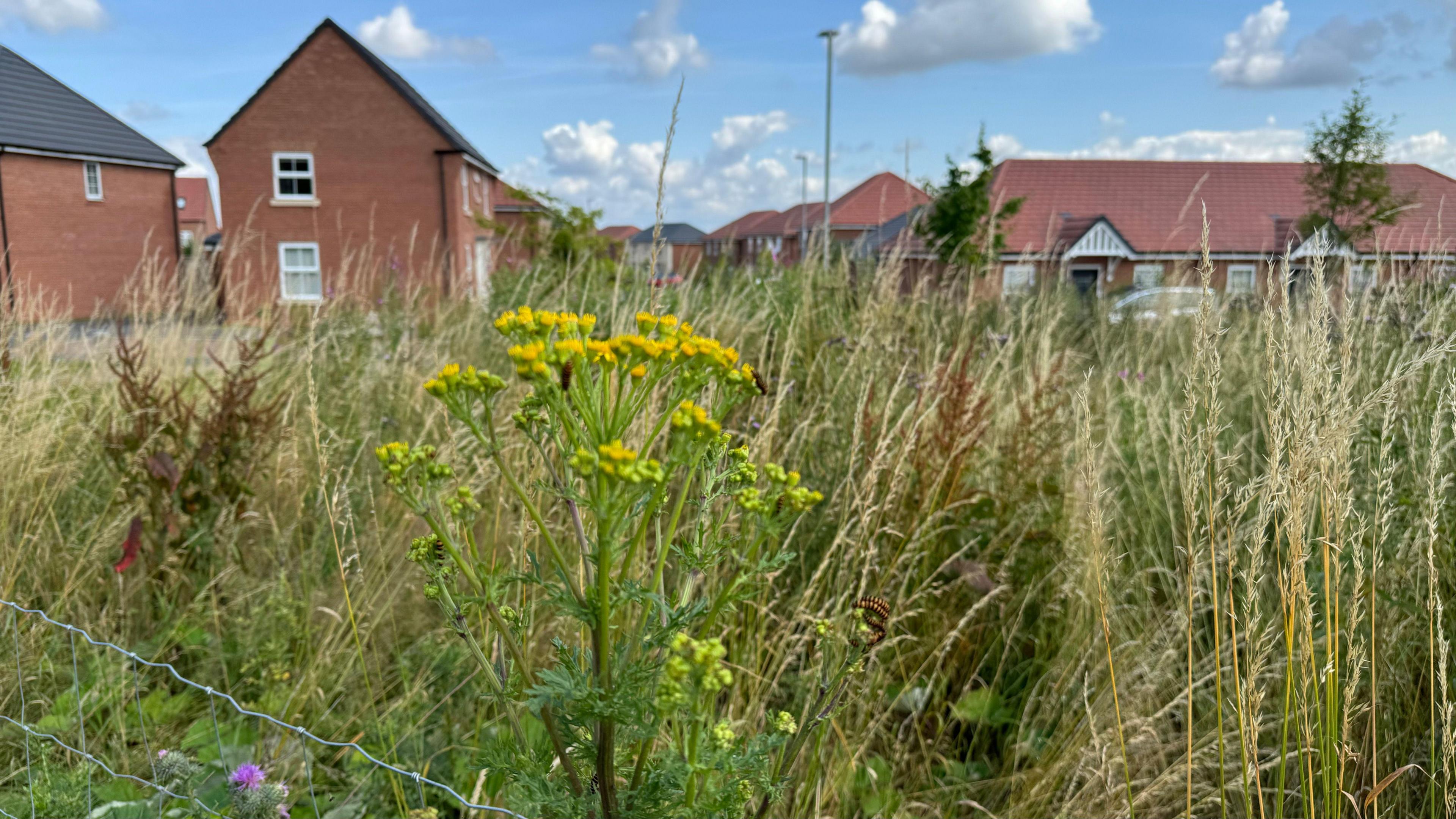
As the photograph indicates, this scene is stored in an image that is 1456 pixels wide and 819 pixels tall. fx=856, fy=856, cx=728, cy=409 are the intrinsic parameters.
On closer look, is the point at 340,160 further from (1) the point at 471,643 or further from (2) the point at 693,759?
(2) the point at 693,759

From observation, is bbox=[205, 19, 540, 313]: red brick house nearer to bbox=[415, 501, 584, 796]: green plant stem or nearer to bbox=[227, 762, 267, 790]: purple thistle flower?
bbox=[227, 762, 267, 790]: purple thistle flower

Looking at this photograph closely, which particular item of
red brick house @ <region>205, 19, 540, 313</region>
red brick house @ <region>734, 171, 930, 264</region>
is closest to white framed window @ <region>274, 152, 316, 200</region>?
red brick house @ <region>205, 19, 540, 313</region>

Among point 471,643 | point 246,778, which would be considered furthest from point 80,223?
point 471,643

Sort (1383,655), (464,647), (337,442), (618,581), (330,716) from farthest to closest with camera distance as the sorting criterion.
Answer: (337,442) → (464,647) → (330,716) → (1383,655) → (618,581)

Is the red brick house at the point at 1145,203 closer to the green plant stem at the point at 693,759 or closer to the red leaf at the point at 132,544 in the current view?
the red leaf at the point at 132,544

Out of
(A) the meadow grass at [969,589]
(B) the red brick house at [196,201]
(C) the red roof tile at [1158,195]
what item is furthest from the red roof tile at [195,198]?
(A) the meadow grass at [969,589]

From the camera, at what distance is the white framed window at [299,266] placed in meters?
20.2

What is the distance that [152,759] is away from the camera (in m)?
2.07

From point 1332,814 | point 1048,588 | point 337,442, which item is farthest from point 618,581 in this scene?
point 337,442

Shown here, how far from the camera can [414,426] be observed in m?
3.65

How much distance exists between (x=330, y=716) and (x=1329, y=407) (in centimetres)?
239

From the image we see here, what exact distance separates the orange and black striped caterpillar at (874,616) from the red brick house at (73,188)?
2087 cm

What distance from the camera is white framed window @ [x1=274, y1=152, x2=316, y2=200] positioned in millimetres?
20203

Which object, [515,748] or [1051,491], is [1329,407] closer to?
[1051,491]
